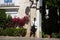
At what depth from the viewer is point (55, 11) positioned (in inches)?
1128

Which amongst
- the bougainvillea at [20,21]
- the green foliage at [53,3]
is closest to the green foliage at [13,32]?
the bougainvillea at [20,21]

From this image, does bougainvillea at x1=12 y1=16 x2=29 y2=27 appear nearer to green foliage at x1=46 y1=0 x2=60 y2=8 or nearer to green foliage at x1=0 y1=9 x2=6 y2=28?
green foliage at x1=0 y1=9 x2=6 y2=28

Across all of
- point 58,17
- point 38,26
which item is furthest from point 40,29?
point 58,17

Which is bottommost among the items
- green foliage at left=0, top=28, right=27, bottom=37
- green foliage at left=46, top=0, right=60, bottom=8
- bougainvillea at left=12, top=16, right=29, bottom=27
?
green foliage at left=0, top=28, right=27, bottom=37

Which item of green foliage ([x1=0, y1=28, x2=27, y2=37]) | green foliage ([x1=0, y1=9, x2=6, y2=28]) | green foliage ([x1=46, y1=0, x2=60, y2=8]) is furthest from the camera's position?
green foliage ([x1=0, y1=9, x2=6, y2=28])

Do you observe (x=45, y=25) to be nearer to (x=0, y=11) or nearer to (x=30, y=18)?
(x=30, y=18)

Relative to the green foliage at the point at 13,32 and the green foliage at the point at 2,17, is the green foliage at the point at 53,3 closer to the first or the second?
the green foliage at the point at 13,32

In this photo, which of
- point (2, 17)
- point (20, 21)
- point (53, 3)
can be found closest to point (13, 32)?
point (20, 21)

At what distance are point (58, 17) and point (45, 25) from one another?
4.30 feet

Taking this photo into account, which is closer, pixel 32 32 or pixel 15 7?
pixel 32 32

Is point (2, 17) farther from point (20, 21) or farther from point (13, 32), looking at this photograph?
point (13, 32)

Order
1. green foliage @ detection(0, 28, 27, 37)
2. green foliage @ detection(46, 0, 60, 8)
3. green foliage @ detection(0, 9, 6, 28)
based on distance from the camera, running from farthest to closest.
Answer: green foliage @ detection(0, 9, 6, 28), green foliage @ detection(0, 28, 27, 37), green foliage @ detection(46, 0, 60, 8)

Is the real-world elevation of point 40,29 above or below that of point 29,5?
below

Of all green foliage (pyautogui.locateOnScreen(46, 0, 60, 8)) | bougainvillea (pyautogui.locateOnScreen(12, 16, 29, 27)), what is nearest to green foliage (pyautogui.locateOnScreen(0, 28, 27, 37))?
bougainvillea (pyautogui.locateOnScreen(12, 16, 29, 27))
